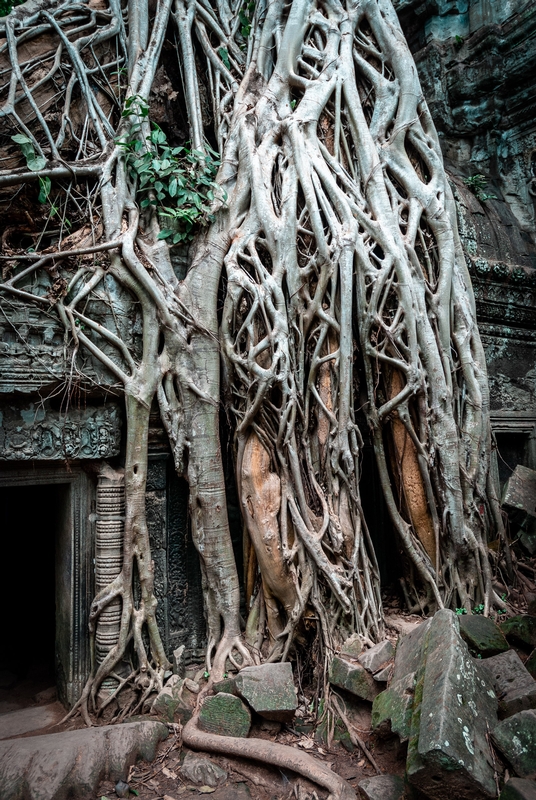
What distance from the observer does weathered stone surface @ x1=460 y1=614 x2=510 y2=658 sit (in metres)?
2.56

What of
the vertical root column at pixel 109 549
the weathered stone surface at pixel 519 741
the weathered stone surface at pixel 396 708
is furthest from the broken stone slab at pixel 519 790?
the vertical root column at pixel 109 549

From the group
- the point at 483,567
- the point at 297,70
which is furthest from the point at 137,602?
the point at 297,70

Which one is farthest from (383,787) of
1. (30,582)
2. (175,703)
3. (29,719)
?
(30,582)

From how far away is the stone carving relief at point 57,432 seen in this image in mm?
2945

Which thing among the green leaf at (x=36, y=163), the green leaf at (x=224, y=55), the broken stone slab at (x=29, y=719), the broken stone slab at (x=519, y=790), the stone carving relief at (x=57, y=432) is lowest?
the broken stone slab at (x=29, y=719)

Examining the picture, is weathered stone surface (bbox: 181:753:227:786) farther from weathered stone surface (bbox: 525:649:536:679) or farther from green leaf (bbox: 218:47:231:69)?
green leaf (bbox: 218:47:231:69)

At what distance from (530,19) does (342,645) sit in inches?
216

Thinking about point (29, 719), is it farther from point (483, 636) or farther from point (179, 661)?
point (483, 636)

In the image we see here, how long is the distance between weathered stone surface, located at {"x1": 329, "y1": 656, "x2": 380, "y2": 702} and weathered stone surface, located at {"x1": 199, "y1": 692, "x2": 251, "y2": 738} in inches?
18.0

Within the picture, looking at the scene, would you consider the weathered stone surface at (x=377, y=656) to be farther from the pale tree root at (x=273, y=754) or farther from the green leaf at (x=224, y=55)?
the green leaf at (x=224, y=55)

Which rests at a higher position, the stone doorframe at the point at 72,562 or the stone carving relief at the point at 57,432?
the stone carving relief at the point at 57,432

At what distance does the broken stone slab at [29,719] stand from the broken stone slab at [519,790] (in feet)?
7.66

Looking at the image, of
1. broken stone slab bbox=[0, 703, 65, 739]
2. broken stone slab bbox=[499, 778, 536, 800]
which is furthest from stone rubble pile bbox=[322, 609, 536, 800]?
broken stone slab bbox=[0, 703, 65, 739]

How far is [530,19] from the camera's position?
4.98 meters
